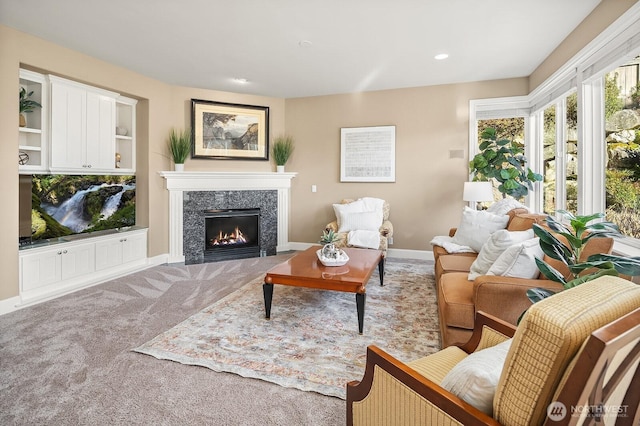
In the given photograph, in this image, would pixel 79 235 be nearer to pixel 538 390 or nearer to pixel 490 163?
pixel 538 390

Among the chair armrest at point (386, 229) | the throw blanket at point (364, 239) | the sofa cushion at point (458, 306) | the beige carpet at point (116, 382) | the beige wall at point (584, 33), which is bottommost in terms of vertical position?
the beige carpet at point (116, 382)

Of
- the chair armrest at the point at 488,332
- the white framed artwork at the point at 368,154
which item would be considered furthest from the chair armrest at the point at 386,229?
the chair armrest at the point at 488,332

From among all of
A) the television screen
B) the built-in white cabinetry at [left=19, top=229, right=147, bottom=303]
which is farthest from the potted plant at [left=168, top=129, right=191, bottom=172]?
the built-in white cabinetry at [left=19, top=229, right=147, bottom=303]

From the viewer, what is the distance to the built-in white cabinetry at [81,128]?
3.70m

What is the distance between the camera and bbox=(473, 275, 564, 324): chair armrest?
1.95m

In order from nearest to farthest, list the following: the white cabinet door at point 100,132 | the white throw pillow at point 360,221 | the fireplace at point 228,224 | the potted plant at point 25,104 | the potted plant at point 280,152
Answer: the potted plant at point 25,104
the white cabinet door at point 100,132
the white throw pillow at point 360,221
the fireplace at point 228,224
the potted plant at point 280,152

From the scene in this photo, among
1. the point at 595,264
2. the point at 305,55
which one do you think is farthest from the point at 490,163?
the point at 595,264

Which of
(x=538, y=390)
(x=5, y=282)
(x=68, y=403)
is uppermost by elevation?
(x=538, y=390)

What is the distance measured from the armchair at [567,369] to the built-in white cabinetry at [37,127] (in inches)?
172

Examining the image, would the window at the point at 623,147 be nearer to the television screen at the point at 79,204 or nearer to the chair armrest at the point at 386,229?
the chair armrest at the point at 386,229

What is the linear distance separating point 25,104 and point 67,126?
1.33 ft

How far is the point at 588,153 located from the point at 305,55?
121 inches

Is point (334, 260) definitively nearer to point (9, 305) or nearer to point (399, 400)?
point (399, 400)

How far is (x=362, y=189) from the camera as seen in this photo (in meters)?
5.61
